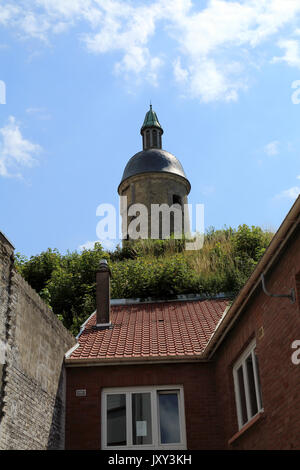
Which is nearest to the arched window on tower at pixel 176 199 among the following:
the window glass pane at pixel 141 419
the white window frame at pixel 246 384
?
the window glass pane at pixel 141 419

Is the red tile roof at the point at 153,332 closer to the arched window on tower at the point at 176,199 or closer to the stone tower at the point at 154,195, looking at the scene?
the stone tower at the point at 154,195

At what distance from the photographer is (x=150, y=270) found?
2480 centimetres

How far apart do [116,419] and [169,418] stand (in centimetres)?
122

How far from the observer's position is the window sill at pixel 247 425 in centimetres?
1002

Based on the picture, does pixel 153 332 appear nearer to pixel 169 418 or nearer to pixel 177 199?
pixel 169 418

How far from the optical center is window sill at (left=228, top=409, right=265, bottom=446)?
32.9 ft

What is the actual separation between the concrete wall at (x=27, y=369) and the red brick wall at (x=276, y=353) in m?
4.06

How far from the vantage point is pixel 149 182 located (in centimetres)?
4131

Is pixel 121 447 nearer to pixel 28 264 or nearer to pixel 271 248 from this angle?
pixel 271 248

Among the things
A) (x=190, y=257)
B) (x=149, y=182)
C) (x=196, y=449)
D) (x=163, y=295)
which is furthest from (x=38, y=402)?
(x=149, y=182)

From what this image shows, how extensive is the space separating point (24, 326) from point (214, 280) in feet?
42.6

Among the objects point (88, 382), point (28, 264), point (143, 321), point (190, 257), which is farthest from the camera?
point (28, 264)

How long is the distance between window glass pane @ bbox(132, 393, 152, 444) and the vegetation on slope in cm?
718

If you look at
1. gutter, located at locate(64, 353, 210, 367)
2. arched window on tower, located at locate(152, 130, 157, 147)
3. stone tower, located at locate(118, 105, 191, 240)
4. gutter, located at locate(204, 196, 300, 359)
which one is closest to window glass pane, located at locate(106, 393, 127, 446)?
gutter, located at locate(64, 353, 210, 367)
